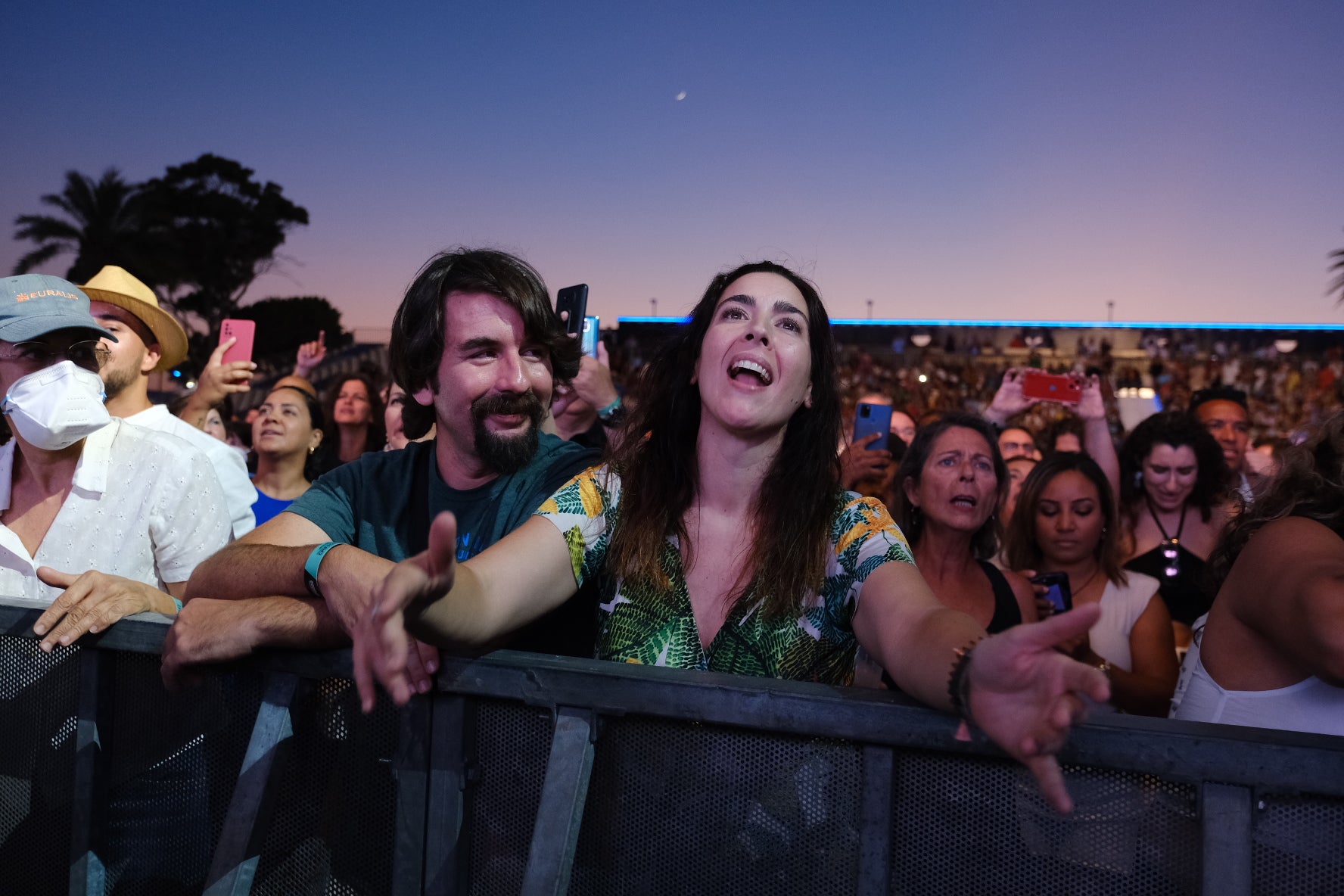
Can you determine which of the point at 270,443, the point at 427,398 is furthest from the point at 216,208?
the point at 427,398

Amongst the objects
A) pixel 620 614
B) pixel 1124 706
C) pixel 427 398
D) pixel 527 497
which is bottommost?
pixel 1124 706

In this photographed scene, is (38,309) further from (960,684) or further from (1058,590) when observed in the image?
(1058,590)

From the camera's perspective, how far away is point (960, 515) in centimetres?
375

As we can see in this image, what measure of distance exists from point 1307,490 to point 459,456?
2.07 m

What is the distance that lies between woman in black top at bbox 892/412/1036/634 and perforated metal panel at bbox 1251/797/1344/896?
2.08 meters

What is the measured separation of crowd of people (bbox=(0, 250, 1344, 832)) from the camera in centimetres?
171

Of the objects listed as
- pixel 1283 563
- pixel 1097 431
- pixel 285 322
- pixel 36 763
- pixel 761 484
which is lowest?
pixel 36 763

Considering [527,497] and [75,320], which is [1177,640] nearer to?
[527,497]

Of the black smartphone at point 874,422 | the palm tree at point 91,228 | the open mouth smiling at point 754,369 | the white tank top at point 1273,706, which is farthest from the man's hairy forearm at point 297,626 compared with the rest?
the palm tree at point 91,228

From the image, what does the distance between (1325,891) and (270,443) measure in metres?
5.07

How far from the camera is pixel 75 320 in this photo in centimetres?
284

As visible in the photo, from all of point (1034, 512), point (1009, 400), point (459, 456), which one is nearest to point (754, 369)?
point (459, 456)

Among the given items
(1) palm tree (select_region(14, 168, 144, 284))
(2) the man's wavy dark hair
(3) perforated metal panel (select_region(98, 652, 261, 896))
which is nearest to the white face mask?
(2) the man's wavy dark hair

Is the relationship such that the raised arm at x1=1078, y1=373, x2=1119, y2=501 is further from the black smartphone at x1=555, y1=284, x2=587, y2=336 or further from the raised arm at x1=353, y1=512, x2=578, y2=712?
the raised arm at x1=353, y1=512, x2=578, y2=712
